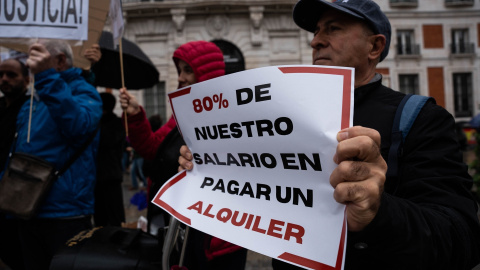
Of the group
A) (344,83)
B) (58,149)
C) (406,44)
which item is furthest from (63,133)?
(406,44)

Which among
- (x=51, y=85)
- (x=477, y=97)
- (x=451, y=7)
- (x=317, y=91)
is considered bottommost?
(x=317, y=91)

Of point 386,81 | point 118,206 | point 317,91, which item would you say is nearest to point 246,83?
point 317,91

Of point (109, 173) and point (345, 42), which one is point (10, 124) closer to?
point (109, 173)

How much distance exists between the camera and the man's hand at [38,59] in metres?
1.90

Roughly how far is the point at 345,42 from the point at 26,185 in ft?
6.13

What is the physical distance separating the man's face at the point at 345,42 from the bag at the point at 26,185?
65.6 inches

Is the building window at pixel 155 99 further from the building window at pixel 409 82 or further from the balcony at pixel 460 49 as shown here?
the balcony at pixel 460 49

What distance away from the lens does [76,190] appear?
6.93ft

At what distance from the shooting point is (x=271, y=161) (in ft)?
3.16

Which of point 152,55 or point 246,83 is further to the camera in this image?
point 152,55

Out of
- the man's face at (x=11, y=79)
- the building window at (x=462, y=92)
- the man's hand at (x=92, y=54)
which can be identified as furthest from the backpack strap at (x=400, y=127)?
the building window at (x=462, y=92)

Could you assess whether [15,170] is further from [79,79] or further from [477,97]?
[477,97]

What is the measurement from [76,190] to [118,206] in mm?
1480

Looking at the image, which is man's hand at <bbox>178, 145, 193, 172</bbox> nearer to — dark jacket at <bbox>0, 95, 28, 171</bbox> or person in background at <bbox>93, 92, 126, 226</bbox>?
dark jacket at <bbox>0, 95, 28, 171</bbox>
